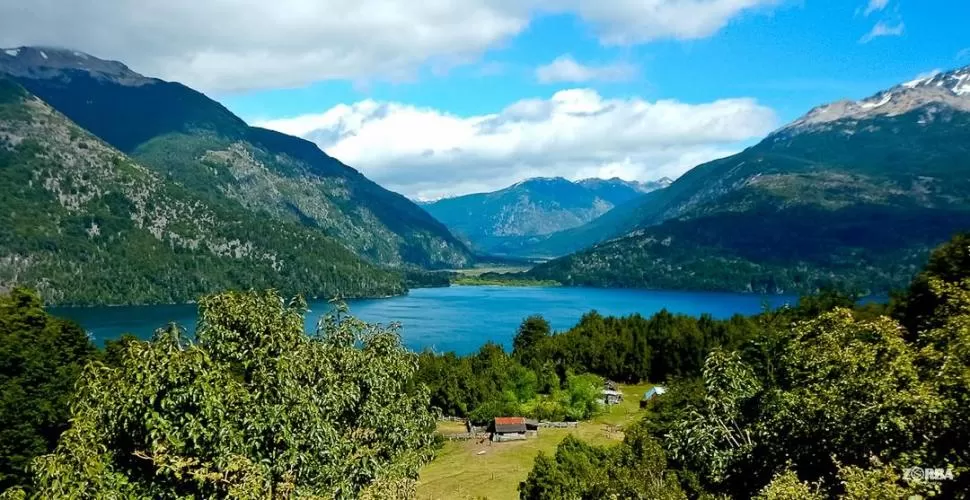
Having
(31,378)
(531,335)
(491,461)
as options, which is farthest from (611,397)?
(31,378)

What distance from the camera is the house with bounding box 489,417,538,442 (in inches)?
2953

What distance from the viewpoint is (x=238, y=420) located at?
14758 millimetres

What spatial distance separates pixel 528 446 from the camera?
237 ft

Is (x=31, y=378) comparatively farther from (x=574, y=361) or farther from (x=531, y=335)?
(x=531, y=335)

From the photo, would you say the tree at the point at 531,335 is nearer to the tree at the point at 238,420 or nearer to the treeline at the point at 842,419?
the treeline at the point at 842,419

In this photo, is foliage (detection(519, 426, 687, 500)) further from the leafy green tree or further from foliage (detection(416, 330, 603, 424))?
foliage (detection(416, 330, 603, 424))

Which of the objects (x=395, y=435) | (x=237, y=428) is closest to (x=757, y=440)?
(x=395, y=435)

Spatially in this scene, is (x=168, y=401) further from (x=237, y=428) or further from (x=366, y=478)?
(x=366, y=478)

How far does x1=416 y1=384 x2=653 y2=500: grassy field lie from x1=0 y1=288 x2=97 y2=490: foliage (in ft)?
93.1

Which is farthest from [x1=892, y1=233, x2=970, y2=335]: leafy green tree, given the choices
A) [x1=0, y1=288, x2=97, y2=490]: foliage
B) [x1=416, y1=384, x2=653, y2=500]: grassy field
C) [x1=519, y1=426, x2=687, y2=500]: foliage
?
[x1=0, y1=288, x2=97, y2=490]: foliage

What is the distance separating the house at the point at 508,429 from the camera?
246 feet

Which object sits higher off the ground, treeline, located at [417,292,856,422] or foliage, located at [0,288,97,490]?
foliage, located at [0,288,97,490]

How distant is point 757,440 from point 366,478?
11.7m

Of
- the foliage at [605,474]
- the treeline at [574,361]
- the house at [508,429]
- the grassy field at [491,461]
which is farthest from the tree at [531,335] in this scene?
the foliage at [605,474]
